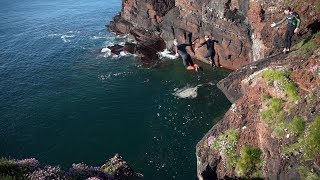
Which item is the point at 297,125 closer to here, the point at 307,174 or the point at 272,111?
the point at 272,111

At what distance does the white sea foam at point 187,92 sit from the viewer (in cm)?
5369

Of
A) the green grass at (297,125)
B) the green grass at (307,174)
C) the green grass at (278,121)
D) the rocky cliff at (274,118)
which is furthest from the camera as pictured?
the green grass at (278,121)

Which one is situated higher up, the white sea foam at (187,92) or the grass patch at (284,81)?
the grass patch at (284,81)

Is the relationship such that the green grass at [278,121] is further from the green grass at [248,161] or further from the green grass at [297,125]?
the green grass at [248,161]

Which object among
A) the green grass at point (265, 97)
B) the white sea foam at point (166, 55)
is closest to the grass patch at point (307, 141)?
the green grass at point (265, 97)

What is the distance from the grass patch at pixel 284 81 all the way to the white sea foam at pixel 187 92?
24.8m

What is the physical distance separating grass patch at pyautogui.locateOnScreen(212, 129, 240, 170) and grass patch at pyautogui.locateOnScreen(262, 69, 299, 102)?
471 cm

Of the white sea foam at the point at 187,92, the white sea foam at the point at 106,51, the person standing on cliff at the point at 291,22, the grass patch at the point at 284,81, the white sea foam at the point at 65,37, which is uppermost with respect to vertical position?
the person standing on cliff at the point at 291,22

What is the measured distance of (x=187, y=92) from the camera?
Answer: 5491cm

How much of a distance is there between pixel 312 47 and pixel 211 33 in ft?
112

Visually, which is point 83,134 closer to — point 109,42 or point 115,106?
point 115,106

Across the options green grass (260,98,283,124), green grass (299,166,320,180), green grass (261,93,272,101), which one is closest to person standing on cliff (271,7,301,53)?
green grass (261,93,272,101)

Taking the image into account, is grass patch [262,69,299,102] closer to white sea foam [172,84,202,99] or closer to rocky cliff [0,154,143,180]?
rocky cliff [0,154,143,180]

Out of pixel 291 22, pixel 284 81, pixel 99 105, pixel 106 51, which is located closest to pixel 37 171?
pixel 284 81
